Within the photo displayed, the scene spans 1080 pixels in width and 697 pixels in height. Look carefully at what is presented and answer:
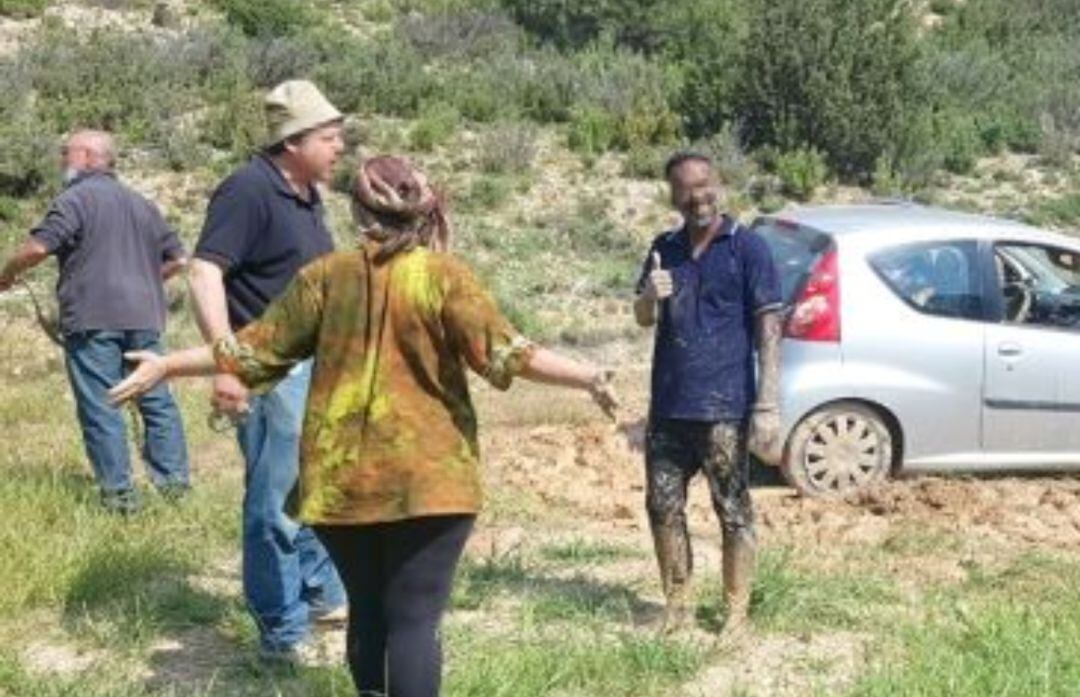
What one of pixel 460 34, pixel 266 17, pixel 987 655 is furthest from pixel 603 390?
pixel 266 17

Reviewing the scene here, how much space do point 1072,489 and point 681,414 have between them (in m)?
3.80

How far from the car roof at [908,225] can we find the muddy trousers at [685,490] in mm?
2787

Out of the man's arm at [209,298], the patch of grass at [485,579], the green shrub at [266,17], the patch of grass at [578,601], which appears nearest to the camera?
the man's arm at [209,298]

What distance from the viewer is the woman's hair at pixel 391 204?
3.85 m

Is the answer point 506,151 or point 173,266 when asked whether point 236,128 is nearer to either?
point 506,151

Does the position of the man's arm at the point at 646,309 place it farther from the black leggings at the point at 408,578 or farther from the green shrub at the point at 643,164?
the green shrub at the point at 643,164

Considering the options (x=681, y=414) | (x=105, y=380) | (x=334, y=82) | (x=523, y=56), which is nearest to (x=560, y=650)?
(x=681, y=414)

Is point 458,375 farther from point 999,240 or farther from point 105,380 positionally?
point 999,240

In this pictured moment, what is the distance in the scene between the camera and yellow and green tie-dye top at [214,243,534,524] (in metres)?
3.85

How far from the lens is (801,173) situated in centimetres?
1719

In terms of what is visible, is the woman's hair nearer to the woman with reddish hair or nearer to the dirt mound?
the woman with reddish hair

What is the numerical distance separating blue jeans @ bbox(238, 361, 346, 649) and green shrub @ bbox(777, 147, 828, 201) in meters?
12.9

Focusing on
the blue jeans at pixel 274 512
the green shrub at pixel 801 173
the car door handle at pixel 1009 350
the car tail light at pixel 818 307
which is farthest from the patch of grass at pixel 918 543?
the green shrub at pixel 801 173

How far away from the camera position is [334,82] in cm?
1912
